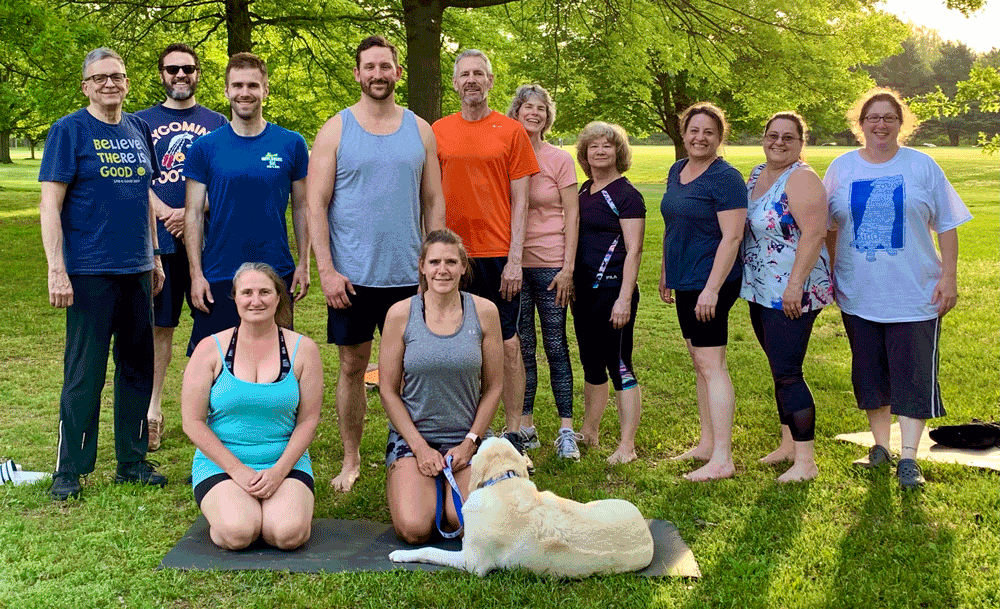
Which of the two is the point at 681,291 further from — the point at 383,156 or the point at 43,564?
the point at 43,564

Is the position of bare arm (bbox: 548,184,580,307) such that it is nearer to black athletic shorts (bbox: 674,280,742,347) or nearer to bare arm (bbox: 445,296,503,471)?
black athletic shorts (bbox: 674,280,742,347)

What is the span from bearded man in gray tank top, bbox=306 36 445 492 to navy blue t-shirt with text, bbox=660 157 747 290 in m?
1.31

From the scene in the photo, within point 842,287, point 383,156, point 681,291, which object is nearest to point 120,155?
point 383,156

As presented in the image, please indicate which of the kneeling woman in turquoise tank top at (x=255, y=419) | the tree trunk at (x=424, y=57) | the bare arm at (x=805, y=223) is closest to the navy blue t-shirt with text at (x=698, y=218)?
the bare arm at (x=805, y=223)

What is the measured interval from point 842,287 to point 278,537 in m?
3.27

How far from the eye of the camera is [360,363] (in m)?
4.85

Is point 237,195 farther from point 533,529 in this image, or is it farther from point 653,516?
point 653,516

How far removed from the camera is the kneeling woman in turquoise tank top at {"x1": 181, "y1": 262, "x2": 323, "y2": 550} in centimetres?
398

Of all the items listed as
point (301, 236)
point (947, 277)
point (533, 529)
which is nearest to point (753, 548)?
point (533, 529)

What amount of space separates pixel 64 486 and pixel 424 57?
5982 millimetres

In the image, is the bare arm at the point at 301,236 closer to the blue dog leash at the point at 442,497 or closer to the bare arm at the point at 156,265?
the bare arm at the point at 156,265

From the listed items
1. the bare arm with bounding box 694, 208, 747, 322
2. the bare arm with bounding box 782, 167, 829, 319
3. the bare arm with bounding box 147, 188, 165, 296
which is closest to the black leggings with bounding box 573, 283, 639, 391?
the bare arm with bounding box 694, 208, 747, 322

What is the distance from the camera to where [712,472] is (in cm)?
496

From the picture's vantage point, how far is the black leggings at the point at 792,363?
15.7ft
